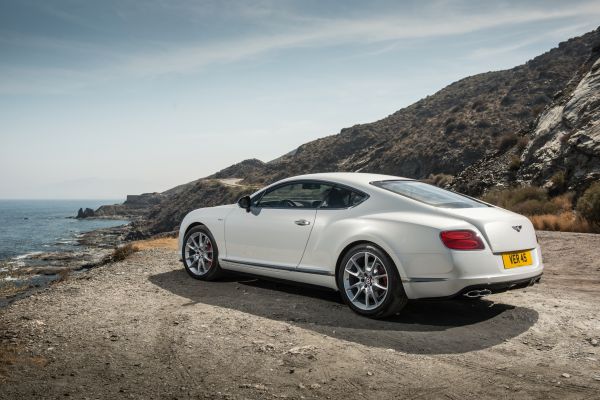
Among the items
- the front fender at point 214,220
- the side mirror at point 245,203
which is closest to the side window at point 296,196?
the side mirror at point 245,203

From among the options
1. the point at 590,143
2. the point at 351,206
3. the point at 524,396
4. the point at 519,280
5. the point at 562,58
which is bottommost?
the point at 524,396

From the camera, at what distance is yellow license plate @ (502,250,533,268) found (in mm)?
5437

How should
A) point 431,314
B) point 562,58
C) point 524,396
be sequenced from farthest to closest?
point 562,58 → point 431,314 → point 524,396

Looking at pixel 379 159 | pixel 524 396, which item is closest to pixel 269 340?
pixel 524 396

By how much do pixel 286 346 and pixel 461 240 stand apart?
1958 millimetres

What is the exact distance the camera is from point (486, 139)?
44.8 metres

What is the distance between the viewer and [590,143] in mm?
18062

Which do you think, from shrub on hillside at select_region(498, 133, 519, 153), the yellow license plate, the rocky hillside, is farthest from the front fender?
shrub on hillside at select_region(498, 133, 519, 153)

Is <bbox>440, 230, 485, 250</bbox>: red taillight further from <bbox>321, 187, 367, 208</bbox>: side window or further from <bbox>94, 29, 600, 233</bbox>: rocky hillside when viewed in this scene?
<bbox>94, 29, 600, 233</bbox>: rocky hillside

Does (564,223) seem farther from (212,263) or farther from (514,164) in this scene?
(212,263)

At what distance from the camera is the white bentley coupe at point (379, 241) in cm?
528

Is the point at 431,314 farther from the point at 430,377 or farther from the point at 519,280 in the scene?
the point at 430,377

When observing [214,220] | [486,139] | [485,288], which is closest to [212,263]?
[214,220]

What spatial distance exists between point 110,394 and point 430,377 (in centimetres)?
233
